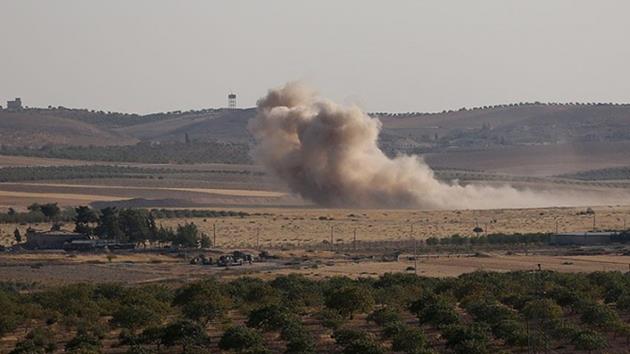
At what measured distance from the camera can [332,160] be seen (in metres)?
132

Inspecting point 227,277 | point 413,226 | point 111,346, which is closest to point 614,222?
point 413,226

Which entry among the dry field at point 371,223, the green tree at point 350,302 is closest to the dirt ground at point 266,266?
the dry field at point 371,223

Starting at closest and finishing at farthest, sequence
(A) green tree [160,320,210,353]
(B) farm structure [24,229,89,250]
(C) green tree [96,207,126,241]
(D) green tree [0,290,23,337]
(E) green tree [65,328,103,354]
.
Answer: (E) green tree [65,328,103,354] < (A) green tree [160,320,210,353] < (D) green tree [0,290,23,337] < (B) farm structure [24,229,89,250] < (C) green tree [96,207,126,241]

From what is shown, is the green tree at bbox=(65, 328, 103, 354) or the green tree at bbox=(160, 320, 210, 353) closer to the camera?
the green tree at bbox=(65, 328, 103, 354)

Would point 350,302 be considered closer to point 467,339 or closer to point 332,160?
point 467,339

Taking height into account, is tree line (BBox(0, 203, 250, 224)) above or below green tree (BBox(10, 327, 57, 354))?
above

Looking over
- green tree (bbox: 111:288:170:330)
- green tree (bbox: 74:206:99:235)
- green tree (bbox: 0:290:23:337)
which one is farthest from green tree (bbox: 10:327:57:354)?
green tree (bbox: 74:206:99:235)

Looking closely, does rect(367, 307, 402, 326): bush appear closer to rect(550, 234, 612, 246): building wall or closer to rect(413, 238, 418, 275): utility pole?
rect(413, 238, 418, 275): utility pole

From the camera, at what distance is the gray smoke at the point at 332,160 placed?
13238 cm

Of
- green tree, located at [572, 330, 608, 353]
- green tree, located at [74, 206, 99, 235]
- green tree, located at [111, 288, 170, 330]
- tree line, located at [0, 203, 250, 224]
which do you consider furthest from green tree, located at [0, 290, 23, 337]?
tree line, located at [0, 203, 250, 224]

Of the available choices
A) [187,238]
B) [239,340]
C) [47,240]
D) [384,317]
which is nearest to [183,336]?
[239,340]

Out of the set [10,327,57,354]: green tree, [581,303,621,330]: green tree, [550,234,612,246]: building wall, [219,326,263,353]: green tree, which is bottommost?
[10,327,57,354]: green tree

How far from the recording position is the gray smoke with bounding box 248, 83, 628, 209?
434 feet

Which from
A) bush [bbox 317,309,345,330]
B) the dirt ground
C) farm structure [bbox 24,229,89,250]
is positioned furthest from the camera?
farm structure [bbox 24,229,89,250]
